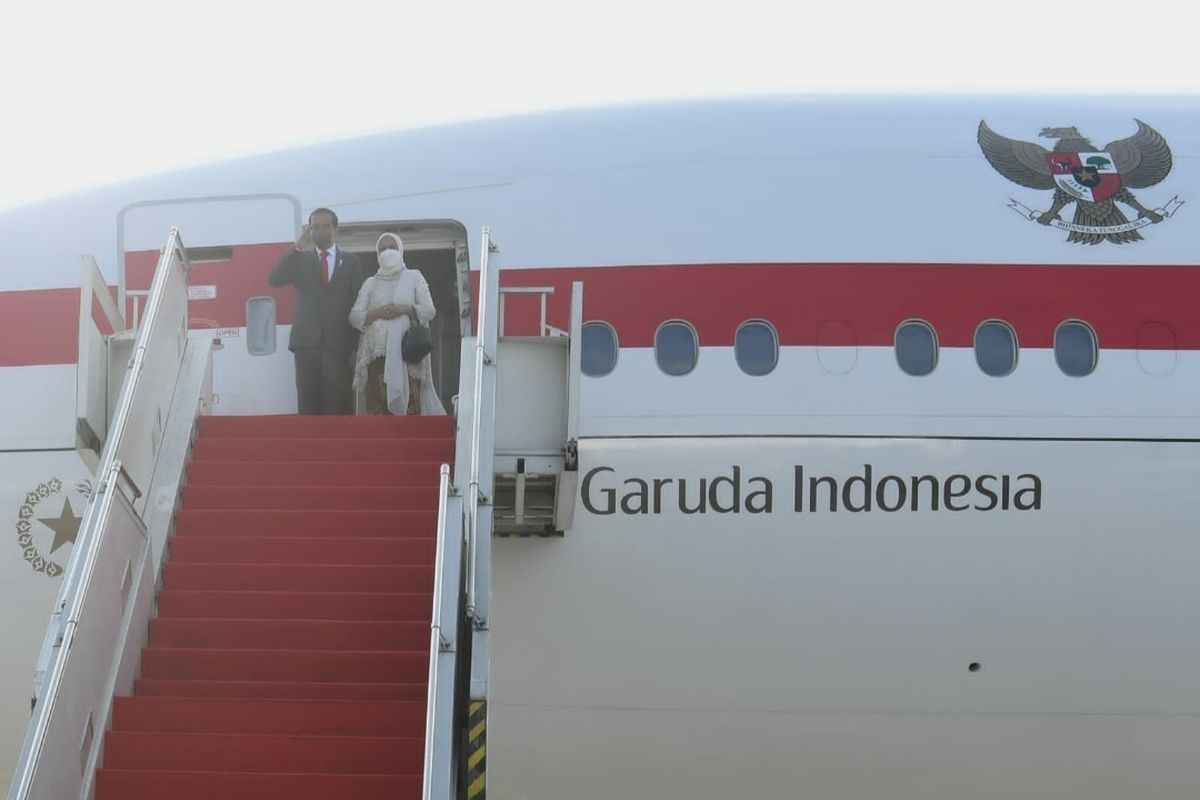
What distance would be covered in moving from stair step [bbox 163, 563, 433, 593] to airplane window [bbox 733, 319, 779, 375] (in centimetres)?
233

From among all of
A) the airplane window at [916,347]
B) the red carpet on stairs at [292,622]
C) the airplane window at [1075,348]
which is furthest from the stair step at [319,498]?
the airplane window at [1075,348]

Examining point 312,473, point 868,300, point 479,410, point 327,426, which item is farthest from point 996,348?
point 312,473

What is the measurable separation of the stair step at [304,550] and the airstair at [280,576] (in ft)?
0.03

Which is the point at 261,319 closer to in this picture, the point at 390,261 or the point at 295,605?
the point at 390,261

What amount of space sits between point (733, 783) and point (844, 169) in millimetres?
3726

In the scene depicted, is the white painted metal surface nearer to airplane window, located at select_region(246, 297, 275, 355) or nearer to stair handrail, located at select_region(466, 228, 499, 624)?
stair handrail, located at select_region(466, 228, 499, 624)

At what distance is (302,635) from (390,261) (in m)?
2.59

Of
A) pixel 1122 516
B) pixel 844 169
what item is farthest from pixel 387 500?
pixel 1122 516

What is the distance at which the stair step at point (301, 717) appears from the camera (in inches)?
246

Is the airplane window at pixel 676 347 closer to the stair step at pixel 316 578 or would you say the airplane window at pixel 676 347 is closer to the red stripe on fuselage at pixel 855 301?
the red stripe on fuselage at pixel 855 301

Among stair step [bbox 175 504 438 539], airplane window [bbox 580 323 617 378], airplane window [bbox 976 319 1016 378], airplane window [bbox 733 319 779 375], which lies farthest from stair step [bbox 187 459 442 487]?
airplane window [bbox 976 319 1016 378]

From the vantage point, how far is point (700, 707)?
798cm

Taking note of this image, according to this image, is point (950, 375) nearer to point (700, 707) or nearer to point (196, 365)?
point (700, 707)

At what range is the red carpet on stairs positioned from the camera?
241 inches
